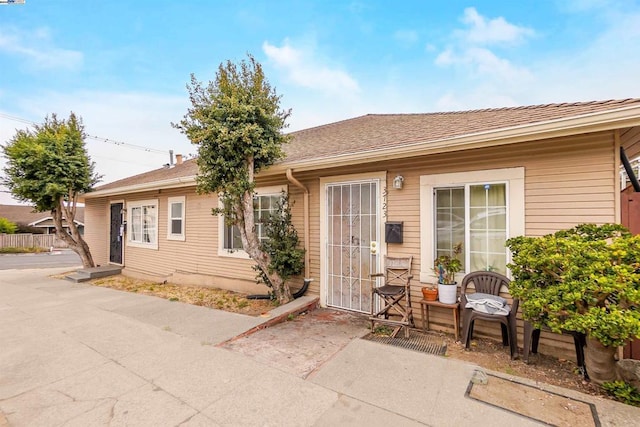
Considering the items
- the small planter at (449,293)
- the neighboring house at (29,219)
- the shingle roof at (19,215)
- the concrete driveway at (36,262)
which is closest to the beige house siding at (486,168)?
the small planter at (449,293)

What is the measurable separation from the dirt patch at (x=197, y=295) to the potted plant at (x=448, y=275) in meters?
3.01

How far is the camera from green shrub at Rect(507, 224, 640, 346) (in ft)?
7.22

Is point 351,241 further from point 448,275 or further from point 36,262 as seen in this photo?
point 36,262

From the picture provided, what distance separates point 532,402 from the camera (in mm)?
2357

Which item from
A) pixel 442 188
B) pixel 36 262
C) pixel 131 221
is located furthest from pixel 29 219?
pixel 442 188

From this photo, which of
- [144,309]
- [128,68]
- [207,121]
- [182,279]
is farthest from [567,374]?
[128,68]

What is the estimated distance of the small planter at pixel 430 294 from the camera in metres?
3.78

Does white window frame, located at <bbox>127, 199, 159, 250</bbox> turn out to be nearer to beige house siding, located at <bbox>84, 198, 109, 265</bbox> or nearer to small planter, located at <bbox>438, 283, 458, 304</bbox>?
beige house siding, located at <bbox>84, 198, 109, 265</bbox>

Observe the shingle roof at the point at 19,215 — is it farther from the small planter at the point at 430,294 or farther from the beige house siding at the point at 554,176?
the beige house siding at the point at 554,176

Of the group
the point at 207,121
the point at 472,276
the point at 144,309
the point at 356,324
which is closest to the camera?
the point at 472,276

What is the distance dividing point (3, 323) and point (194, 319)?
3144 millimetres

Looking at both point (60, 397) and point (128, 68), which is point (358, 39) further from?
point (60, 397)

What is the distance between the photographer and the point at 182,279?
297 inches

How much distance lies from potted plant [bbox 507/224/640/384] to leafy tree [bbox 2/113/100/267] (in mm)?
11634
